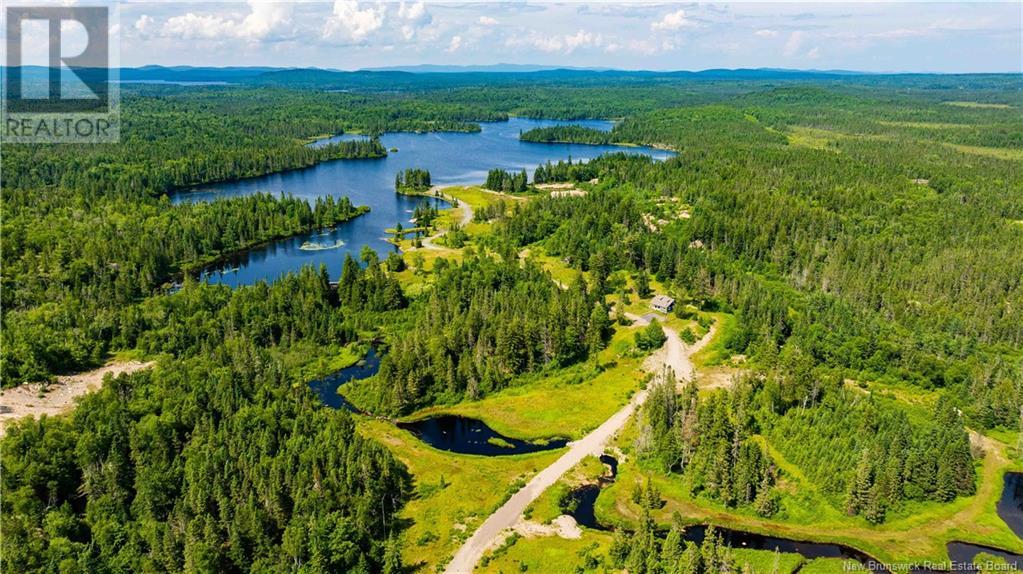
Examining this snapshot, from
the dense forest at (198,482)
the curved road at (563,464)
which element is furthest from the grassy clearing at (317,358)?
the curved road at (563,464)

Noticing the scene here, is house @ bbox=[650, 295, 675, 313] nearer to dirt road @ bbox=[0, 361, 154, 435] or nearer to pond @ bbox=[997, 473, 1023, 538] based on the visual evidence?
pond @ bbox=[997, 473, 1023, 538]

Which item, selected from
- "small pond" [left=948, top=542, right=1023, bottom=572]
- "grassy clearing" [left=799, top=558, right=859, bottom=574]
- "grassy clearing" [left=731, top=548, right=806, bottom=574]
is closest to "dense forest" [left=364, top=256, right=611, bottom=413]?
"grassy clearing" [left=731, top=548, right=806, bottom=574]

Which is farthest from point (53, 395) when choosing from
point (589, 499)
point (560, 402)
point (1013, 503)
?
point (1013, 503)

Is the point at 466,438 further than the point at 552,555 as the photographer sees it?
Yes

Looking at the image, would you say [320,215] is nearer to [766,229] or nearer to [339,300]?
[339,300]

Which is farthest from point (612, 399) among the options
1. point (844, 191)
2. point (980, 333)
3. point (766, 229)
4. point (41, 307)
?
point (844, 191)

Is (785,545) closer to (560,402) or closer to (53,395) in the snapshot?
(560,402)
